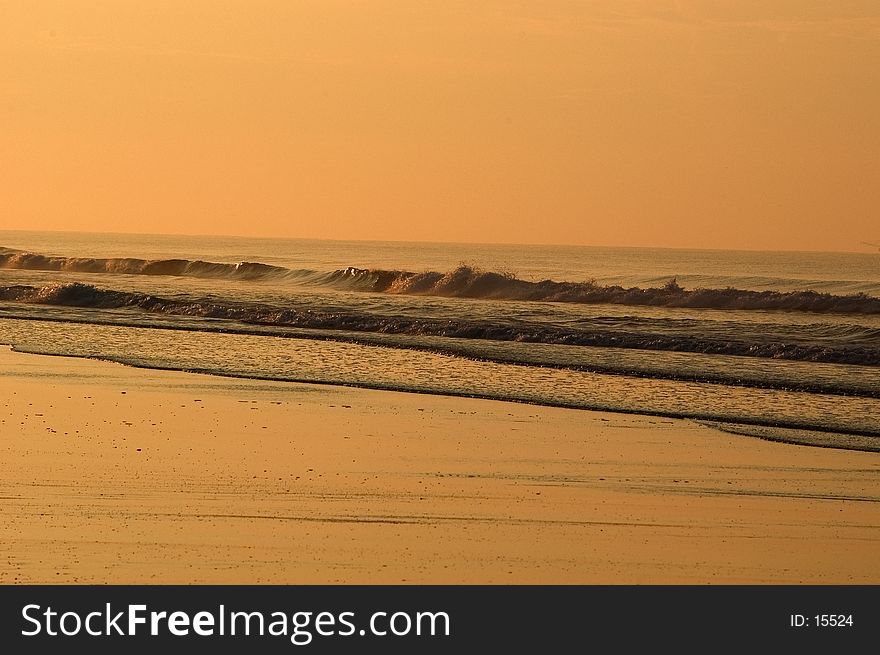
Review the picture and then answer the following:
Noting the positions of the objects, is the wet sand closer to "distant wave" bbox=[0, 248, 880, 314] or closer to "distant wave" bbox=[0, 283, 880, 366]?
"distant wave" bbox=[0, 283, 880, 366]

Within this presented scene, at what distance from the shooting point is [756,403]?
16.8 metres

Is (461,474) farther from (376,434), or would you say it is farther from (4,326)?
(4,326)

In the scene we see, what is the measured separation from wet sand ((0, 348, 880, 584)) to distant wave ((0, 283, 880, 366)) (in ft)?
31.6

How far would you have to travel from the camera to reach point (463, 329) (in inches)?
1091

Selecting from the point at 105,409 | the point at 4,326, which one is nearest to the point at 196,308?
the point at 4,326

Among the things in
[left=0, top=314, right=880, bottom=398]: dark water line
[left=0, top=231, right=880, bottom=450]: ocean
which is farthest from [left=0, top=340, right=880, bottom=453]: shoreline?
[left=0, top=314, right=880, bottom=398]: dark water line

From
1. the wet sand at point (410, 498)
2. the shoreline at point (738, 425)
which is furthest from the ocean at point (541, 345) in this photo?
the wet sand at point (410, 498)

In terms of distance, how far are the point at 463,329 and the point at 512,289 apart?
2342cm

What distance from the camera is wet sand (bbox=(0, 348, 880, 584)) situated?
8.44 m

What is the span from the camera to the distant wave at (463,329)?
24.0 meters

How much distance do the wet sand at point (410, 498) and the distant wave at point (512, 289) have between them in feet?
105

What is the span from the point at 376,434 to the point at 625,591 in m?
5.52

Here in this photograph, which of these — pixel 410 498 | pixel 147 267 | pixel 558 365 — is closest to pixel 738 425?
pixel 410 498

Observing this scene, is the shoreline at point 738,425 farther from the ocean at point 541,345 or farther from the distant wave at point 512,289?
the distant wave at point 512,289
